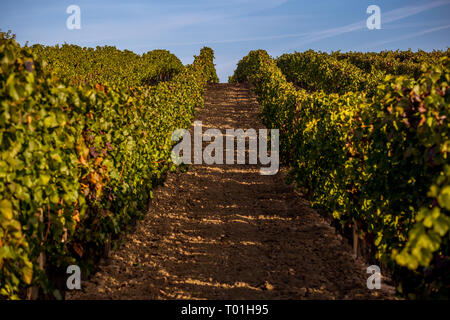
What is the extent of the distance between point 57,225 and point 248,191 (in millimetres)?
6327

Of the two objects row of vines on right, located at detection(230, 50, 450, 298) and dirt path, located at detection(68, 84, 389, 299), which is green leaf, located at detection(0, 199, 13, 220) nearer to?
dirt path, located at detection(68, 84, 389, 299)

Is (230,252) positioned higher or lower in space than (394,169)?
lower

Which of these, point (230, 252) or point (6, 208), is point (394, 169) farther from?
point (6, 208)

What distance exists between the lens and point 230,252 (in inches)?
270

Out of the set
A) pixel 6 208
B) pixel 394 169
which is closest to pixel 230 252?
pixel 394 169

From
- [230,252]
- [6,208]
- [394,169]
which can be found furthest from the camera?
[230,252]

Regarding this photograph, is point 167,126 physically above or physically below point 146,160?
above

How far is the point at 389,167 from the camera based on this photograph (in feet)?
16.4

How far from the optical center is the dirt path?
5.62 meters

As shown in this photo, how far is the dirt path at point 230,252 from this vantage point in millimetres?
5621

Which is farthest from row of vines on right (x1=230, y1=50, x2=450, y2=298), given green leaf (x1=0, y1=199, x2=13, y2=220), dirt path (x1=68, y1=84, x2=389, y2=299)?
green leaf (x1=0, y1=199, x2=13, y2=220)

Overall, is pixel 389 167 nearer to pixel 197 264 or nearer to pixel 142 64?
pixel 197 264

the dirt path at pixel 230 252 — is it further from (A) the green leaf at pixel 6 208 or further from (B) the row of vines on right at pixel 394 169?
(A) the green leaf at pixel 6 208
